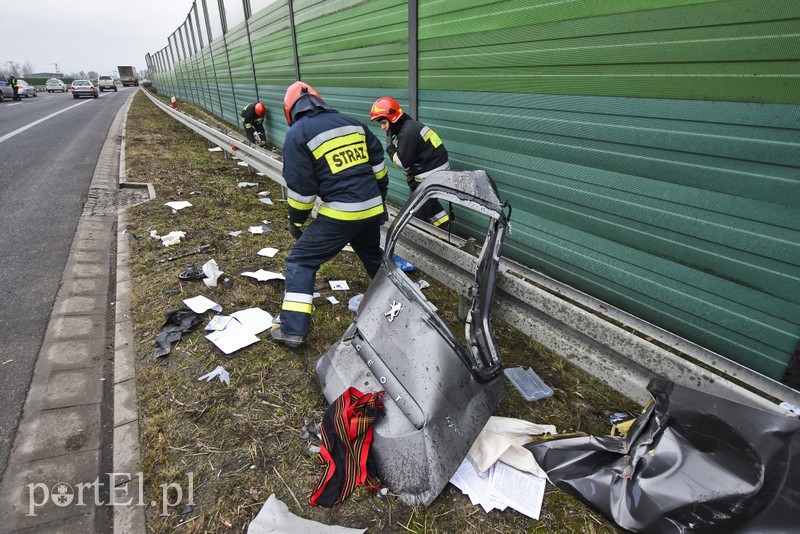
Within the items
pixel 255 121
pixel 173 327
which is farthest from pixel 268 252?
pixel 255 121

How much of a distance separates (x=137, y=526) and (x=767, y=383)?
2.96 meters

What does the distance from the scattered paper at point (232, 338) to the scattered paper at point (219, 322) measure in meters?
0.04

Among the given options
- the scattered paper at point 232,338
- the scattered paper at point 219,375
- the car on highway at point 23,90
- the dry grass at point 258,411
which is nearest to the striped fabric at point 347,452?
the dry grass at point 258,411

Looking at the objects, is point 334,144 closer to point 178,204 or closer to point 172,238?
point 172,238

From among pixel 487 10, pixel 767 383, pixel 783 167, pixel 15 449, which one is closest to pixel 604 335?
pixel 767 383

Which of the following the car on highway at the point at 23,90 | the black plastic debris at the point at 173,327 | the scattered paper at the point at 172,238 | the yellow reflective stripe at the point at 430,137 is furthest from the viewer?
the car on highway at the point at 23,90

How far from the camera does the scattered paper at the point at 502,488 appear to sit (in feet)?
5.87

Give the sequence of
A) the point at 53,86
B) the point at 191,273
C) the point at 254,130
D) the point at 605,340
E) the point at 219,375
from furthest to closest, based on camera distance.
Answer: the point at 53,86
the point at 254,130
the point at 191,273
the point at 219,375
the point at 605,340

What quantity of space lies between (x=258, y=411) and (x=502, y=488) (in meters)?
1.38

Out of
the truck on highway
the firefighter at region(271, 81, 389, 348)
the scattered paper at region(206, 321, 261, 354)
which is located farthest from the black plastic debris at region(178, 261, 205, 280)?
the truck on highway

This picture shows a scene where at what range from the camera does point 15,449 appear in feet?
6.73

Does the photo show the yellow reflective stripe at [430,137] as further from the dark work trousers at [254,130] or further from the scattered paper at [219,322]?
the dark work trousers at [254,130]

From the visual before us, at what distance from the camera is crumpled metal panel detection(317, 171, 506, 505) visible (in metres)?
1.80

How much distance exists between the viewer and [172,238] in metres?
4.32
